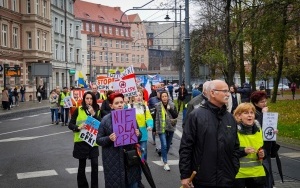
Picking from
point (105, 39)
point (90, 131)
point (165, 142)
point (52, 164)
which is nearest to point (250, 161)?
point (90, 131)

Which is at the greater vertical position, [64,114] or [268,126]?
[268,126]

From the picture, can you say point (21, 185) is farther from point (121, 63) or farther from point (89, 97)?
point (121, 63)

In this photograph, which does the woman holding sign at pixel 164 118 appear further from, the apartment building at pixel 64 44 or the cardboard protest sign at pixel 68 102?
the apartment building at pixel 64 44

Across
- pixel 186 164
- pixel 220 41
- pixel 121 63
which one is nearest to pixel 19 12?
pixel 220 41

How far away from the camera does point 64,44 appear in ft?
219

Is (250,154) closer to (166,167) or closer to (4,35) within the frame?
(166,167)

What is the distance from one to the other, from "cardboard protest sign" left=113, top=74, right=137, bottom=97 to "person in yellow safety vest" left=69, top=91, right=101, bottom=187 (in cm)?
315

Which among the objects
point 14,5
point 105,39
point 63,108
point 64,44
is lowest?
point 63,108

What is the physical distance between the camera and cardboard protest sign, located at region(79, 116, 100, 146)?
801cm

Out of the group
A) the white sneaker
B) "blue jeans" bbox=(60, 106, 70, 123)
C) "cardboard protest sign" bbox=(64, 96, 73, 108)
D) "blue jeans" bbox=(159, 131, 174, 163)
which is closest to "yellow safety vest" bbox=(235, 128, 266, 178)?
the white sneaker

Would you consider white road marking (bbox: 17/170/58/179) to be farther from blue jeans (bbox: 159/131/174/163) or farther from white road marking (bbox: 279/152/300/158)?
white road marking (bbox: 279/152/300/158)

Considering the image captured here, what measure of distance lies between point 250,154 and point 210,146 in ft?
4.23

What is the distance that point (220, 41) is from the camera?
4184 centimetres

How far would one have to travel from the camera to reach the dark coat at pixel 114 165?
239 inches
